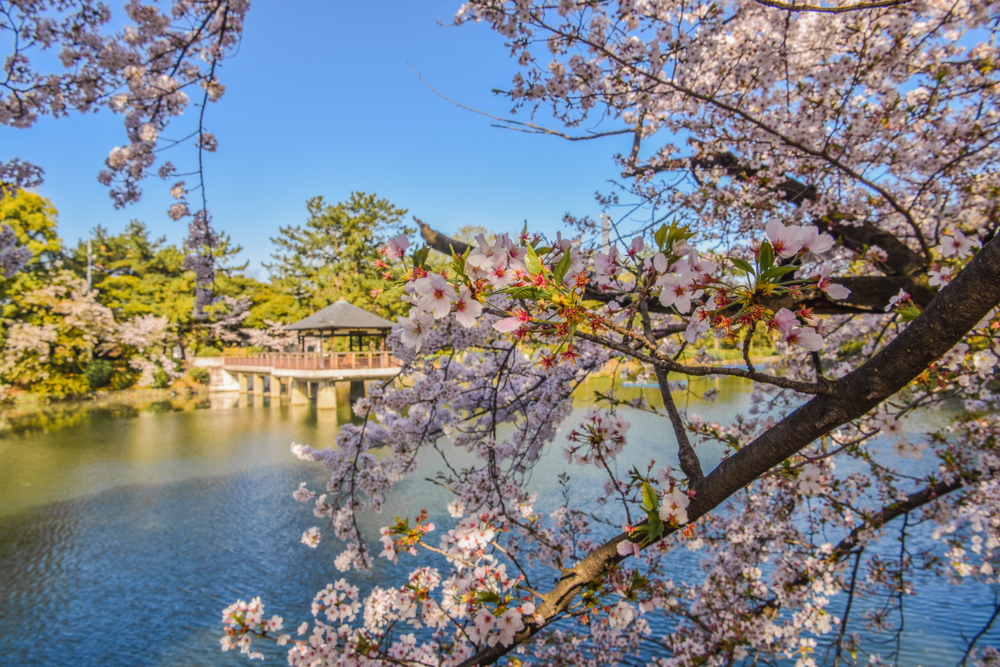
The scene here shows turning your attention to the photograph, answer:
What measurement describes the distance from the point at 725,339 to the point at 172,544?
740 cm

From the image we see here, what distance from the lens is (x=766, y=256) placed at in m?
0.73

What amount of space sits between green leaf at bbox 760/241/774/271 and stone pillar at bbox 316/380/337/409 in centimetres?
1629

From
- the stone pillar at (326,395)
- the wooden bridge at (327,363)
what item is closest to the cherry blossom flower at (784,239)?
the wooden bridge at (327,363)

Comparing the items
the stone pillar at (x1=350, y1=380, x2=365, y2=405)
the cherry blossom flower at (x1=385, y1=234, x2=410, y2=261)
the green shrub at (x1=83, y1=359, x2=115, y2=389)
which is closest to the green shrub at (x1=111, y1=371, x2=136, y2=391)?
the green shrub at (x1=83, y1=359, x2=115, y2=389)

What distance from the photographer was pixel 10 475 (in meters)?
8.50

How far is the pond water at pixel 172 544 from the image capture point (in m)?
4.11

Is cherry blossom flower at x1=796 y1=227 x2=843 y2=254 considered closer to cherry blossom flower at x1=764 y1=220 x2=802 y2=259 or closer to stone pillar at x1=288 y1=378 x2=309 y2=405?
cherry blossom flower at x1=764 y1=220 x2=802 y2=259

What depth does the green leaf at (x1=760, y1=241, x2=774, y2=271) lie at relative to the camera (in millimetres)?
725

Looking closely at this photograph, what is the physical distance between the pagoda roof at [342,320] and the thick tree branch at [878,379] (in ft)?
48.4

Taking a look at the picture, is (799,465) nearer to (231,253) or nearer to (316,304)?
(316,304)

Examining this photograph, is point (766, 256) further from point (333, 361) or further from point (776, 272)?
point (333, 361)

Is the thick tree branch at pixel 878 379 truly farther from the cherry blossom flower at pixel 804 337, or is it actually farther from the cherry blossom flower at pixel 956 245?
the cherry blossom flower at pixel 956 245

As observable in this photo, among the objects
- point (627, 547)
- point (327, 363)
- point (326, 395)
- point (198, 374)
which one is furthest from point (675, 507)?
point (198, 374)

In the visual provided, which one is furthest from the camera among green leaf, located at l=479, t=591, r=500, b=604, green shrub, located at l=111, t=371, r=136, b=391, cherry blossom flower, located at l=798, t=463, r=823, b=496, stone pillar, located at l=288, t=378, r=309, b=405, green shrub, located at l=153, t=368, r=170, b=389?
green shrub, located at l=153, t=368, r=170, b=389
